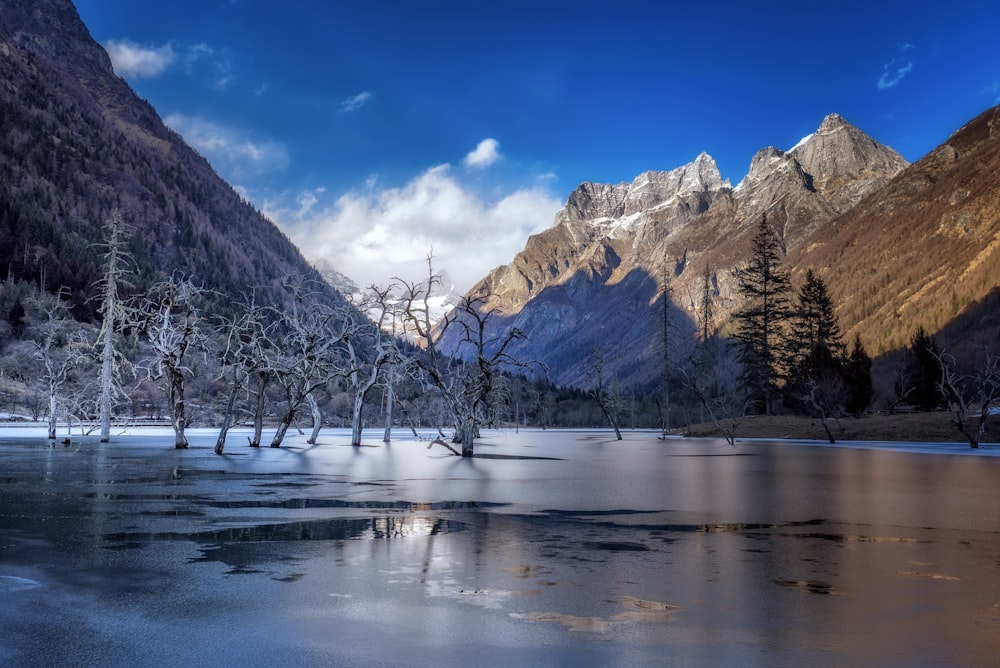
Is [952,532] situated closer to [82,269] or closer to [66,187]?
[82,269]

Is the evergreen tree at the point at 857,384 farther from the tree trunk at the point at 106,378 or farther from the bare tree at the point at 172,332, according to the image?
the tree trunk at the point at 106,378

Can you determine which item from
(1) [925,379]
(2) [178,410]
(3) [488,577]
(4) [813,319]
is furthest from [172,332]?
(4) [813,319]

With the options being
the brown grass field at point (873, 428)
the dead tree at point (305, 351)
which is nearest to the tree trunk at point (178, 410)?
the dead tree at point (305, 351)

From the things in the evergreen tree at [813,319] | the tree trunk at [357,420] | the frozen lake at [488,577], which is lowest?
the frozen lake at [488,577]

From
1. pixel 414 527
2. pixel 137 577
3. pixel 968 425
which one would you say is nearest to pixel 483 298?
pixel 414 527

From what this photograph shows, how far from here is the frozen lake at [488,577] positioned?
6.27 m

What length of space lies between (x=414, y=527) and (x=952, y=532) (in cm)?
1008

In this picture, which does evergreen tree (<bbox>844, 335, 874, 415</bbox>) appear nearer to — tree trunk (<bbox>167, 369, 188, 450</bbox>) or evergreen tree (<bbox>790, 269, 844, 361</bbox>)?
evergreen tree (<bbox>790, 269, 844, 361</bbox>)

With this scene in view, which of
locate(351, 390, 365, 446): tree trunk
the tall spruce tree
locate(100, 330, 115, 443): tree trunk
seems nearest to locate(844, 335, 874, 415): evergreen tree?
the tall spruce tree

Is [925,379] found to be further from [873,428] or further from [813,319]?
[813,319]

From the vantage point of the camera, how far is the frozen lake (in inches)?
247

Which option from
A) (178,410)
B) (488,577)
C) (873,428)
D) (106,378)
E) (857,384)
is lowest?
(488,577)

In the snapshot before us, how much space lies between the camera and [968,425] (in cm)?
5369

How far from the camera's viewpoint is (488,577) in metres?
8.99
